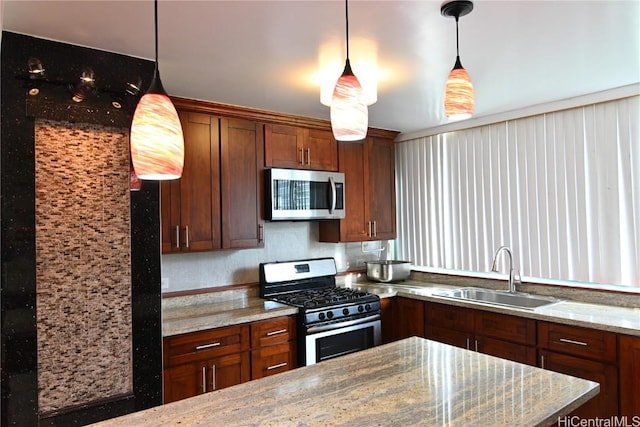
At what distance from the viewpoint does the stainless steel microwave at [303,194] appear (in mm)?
3381

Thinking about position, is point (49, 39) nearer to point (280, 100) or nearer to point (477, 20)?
point (280, 100)

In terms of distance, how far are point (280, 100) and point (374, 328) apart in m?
1.89

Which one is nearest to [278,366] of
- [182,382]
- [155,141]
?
[182,382]

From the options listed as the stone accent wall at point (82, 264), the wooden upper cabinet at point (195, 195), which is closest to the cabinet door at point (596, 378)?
the wooden upper cabinet at point (195, 195)

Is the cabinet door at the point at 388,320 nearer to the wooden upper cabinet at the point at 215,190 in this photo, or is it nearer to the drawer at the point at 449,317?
the drawer at the point at 449,317

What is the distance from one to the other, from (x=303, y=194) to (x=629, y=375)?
241 cm

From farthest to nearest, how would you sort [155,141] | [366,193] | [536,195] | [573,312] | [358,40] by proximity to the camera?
[366,193] → [536,195] → [573,312] → [358,40] → [155,141]

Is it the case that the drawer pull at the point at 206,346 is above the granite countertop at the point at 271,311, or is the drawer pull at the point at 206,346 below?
below

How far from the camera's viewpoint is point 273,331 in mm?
3006

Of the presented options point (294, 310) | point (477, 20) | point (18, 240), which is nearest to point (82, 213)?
point (18, 240)

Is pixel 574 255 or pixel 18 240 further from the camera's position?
pixel 574 255

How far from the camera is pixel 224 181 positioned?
3.20 meters

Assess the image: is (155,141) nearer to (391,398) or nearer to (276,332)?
(391,398)

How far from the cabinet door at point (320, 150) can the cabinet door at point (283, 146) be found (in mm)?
55
